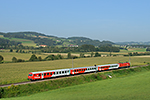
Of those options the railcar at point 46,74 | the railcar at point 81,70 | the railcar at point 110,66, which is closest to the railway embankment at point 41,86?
the railcar at point 46,74

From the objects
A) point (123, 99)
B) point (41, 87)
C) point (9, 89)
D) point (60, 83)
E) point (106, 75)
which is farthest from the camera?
point (106, 75)

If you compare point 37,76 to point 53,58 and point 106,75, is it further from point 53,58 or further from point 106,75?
point 53,58

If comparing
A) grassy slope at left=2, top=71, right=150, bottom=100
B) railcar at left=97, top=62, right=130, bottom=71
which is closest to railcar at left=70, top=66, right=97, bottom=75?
railcar at left=97, top=62, right=130, bottom=71

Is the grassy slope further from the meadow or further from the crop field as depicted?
the crop field

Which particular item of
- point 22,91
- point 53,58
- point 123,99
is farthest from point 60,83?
point 53,58

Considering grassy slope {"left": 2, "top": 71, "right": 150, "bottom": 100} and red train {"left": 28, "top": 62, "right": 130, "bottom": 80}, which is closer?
grassy slope {"left": 2, "top": 71, "right": 150, "bottom": 100}

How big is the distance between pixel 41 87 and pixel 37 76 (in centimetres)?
499

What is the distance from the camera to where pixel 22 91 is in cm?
3581

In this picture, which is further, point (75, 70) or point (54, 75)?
point (75, 70)

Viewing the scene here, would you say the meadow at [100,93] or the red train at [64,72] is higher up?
the red train at [64,72]

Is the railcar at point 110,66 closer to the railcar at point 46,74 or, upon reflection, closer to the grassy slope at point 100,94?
the railcar at point 46,74

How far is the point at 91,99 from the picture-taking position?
2719cm

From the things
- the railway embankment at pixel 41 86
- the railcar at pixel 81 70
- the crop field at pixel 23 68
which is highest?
the railcar at pixel 81 70

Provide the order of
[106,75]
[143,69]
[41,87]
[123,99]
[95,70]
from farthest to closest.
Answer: [143,69] → [95,70] → [106,75] → [41,87] → [123,99]
